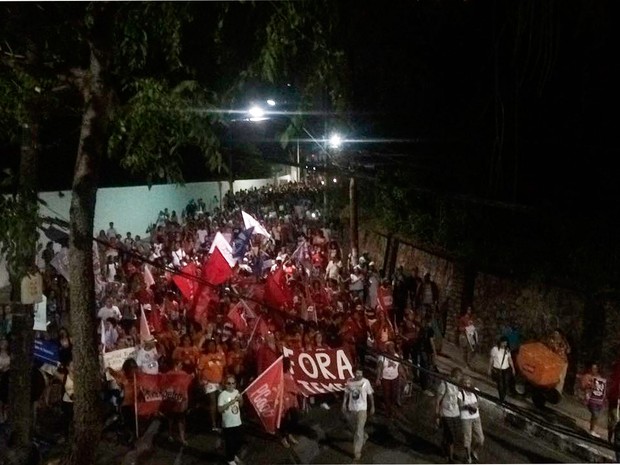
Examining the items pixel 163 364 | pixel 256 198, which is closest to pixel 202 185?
pixel 256 198

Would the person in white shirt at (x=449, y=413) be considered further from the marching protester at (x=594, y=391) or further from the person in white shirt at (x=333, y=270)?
the person in white shirt at (x=333, y=270)

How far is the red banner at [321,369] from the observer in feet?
34.7

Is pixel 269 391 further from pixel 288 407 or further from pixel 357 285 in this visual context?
pixel 357 285

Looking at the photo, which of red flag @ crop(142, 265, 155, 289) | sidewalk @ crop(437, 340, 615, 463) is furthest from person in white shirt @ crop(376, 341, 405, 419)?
red flag @ crop(142, 265, 155, 289)

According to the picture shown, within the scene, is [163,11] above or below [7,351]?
above

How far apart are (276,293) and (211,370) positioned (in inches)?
117

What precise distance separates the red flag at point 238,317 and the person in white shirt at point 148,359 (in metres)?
1.75

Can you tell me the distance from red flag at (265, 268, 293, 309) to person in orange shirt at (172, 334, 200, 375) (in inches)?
95.0

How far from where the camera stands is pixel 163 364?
37.8ft

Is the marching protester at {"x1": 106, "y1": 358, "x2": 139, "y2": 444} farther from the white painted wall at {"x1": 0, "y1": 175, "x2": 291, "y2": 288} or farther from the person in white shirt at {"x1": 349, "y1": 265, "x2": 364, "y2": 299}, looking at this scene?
the white painted wall at {"x1": 0, "y1": 175, "x2": 291, "y2": 288}

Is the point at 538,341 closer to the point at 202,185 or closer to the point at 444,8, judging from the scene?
the point at 444,8

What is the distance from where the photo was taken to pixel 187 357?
11.1 meters

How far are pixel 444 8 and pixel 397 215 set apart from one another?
6.45 m

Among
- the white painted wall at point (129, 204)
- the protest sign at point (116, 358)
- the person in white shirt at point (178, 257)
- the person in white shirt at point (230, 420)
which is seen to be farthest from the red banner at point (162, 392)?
the white painted wall at point (129, 204)
